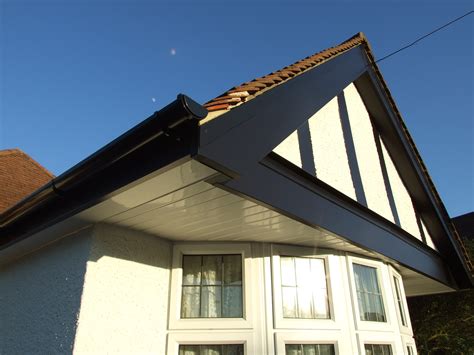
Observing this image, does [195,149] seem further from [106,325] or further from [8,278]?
[8,278]

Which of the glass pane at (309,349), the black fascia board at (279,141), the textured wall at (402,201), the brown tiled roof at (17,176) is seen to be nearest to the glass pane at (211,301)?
the glass pane at (309,349)

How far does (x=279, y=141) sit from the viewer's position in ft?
8.34

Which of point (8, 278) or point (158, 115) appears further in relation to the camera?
point (8, 278)

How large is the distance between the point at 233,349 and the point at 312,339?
687 millimetres

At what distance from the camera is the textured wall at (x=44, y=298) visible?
102 inches

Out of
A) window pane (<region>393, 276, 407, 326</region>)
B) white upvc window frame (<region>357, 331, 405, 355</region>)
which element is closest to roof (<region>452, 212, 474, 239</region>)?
window pane (<region>393, 276, 407, 326</region>)

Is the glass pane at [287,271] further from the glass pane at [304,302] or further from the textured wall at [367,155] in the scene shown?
the textured wall at [367,155]

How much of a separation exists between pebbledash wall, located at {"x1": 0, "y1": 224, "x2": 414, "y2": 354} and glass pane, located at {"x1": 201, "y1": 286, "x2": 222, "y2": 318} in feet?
0.26

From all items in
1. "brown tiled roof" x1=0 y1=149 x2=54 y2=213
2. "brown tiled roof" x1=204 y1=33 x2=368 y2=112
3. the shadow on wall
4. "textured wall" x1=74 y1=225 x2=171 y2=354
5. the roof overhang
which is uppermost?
"brown tiled roof" x1=0 y1=149 x2=54 y2=213

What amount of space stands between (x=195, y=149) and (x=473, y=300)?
8020mm

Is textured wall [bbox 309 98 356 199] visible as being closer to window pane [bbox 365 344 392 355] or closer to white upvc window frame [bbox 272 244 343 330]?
white upvc window frame [bbox 272 244 343 330]

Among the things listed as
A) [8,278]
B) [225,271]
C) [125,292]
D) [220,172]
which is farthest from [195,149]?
[8,278]

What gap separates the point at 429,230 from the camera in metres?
5.71

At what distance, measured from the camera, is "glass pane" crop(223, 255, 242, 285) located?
10.8ft
